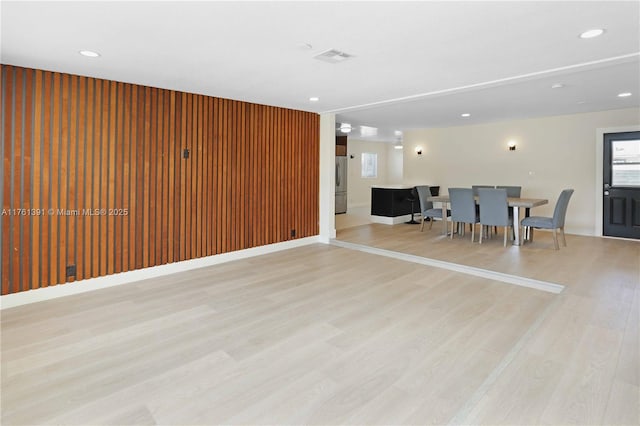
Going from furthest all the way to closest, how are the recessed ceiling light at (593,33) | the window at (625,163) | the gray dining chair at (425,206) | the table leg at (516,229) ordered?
1. the gray dining chair at (425,206)
2. the window at (625,163)
3. the table leg at (516,229)
4. the recessed ceiling light at (593,33)

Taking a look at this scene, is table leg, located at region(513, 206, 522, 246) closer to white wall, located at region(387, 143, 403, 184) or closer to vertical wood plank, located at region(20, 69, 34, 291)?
vertical wood plank, located at region(20, 69, 34, 291)

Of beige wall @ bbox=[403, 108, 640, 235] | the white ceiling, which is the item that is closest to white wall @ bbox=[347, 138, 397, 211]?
beige wall @ bbox=[403, 108, 640, 235]

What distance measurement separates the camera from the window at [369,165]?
1320 centimetres

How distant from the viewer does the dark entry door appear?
6.55 metres

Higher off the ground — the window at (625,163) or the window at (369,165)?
the window at (369,165)

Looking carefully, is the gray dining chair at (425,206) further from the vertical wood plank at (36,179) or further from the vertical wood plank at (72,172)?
the vertical wood plank at (36,179)

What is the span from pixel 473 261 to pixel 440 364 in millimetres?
2955

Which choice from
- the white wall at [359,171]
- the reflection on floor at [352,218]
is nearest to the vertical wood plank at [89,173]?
the reflection on floor at [352,218]

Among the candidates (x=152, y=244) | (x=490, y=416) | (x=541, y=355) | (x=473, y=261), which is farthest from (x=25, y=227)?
(x=473, y=261)

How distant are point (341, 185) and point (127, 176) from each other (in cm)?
756

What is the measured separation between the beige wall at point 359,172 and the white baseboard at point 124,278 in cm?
672

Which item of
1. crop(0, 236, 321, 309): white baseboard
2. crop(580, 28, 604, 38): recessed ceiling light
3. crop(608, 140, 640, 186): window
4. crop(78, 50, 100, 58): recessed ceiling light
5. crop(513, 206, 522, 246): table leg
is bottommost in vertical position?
crop(0, 236, 321, 309): white baseboard

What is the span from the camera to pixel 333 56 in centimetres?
344

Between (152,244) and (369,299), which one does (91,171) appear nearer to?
(152,244)
